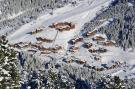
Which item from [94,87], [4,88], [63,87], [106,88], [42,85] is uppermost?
[4,88]

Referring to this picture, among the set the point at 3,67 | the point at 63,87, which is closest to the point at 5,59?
the point at 3,67

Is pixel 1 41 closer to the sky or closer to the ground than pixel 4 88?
closer to the sky

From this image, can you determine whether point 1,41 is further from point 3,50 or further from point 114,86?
point 114,86

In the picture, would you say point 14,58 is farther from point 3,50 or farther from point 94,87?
point 94,87

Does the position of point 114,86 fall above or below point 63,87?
above

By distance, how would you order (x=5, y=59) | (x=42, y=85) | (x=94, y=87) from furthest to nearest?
1. (x=94, y=87)
2. (x=42, y=85)
3. (x=5, y=59)

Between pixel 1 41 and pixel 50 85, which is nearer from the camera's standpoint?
pixel 1 41

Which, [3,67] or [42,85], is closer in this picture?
[3,67]

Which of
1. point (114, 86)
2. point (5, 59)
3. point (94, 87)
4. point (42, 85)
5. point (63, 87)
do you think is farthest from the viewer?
point (94, 87)

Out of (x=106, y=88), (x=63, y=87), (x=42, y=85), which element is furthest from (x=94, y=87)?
(x=106, y=88)
